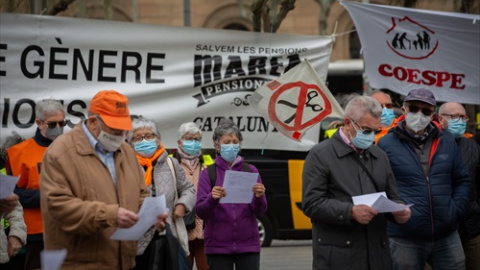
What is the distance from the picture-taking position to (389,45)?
10.9 meters

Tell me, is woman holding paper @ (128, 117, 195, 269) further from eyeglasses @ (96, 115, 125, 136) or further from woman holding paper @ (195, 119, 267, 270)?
eyeglasses @ (96, 115, 125, 136)

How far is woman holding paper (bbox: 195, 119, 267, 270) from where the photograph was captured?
818 cm

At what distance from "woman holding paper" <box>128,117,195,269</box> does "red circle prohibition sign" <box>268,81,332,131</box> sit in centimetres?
218

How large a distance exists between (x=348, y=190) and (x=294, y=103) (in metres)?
3.35

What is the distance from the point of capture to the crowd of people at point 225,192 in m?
5.89

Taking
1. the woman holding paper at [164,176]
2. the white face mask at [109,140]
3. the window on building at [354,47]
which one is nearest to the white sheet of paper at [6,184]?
the white face mask at [109,140]

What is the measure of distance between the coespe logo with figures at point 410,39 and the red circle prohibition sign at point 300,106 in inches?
47.1

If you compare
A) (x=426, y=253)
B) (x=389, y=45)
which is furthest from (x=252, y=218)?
(x=389, y=45)

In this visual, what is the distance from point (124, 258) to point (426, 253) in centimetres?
Result: 284

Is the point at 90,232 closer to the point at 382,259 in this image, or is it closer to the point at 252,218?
the point at 382,259

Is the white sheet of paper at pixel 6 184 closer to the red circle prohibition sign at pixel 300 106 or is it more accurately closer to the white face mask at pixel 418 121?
the white face mask at pixel 418 121

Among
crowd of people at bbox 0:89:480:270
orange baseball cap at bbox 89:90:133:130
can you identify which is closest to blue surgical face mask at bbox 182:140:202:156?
crowd of people at bbox 0:89:480:270

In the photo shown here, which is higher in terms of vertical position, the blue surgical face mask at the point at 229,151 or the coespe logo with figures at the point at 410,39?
the coespe logo with figures at the point at 410,39

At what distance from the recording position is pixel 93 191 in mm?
5867
